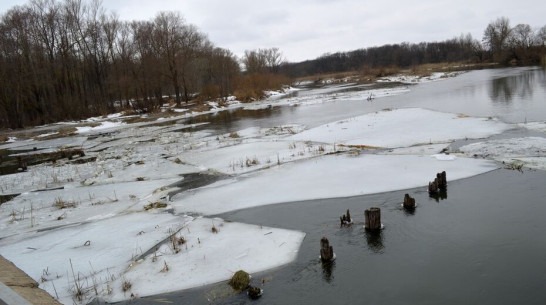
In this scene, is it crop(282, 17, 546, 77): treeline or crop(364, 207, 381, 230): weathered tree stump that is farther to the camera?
crop(282, 17, 546, 77): treeline

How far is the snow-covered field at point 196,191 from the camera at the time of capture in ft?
20.0

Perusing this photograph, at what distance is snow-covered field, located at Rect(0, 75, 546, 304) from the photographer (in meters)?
6.09

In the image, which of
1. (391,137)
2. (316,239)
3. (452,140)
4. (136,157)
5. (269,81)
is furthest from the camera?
(269,81)

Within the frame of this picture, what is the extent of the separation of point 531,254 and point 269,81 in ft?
187

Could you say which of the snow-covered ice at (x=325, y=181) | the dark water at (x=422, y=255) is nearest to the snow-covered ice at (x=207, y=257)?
the dark water at (x=422, y=255)

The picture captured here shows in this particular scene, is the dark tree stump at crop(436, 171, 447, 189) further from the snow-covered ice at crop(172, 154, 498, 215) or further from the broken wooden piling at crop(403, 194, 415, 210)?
the broken wooden piling at crop(403, 194, 415, 210)

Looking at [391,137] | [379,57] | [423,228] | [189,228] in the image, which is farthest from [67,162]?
[379,57]

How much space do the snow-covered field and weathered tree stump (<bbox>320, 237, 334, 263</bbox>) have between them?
583 millimetres

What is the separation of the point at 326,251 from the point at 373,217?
1305mm

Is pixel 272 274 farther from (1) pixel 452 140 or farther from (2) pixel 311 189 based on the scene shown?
(1) pixel 452 140

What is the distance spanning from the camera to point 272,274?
5.64m

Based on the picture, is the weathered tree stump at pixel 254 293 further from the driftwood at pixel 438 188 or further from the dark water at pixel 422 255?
the driftwood at pixel 438 188

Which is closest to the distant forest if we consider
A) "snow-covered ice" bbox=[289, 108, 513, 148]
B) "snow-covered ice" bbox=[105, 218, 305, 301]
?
"snow-covered ice" bbox=[289, 108, 513, 148]

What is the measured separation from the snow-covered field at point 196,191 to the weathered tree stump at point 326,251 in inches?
22.9
